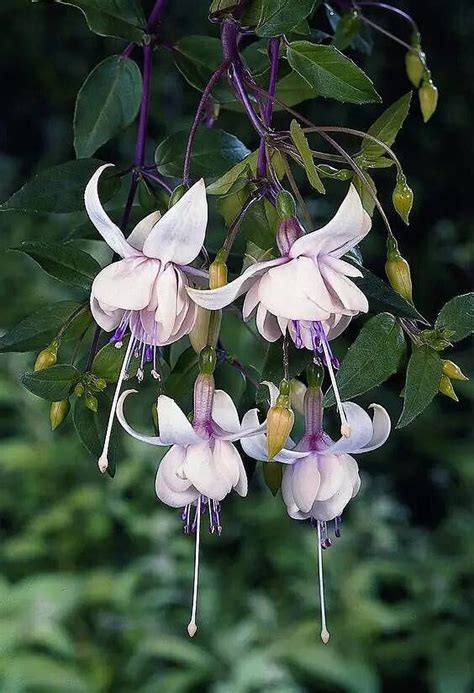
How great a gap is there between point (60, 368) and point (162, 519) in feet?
3.47

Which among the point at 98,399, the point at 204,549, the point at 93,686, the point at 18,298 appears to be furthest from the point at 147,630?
the point at 98,399

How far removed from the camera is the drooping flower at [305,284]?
0.39 metres

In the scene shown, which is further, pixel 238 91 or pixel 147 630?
pixel 147 630

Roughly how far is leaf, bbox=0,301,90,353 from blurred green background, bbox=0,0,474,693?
2.35 feet

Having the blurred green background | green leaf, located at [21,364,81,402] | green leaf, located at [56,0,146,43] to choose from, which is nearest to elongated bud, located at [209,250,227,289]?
green leaf, located at [21,364,81,402]

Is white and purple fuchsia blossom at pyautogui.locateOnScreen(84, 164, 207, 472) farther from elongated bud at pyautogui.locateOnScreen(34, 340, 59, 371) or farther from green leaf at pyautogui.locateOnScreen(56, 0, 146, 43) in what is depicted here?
green leaf at pyautogui.locateOnScreen(56, 0, 146, 43)

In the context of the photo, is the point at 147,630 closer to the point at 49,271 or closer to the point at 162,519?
the point at 162,519

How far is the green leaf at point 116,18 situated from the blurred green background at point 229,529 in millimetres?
581

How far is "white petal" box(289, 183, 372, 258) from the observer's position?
391 mm

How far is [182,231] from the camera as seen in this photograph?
41 cm

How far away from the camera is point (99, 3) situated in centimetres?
58

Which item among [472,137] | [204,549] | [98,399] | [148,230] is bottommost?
[204,549]

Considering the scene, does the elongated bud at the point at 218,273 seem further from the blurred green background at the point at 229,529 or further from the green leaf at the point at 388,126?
the blurred green background at the point at 229,529

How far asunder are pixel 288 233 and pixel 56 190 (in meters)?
0.21
